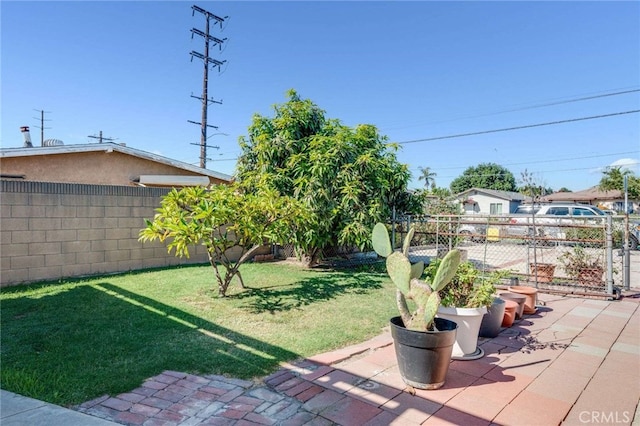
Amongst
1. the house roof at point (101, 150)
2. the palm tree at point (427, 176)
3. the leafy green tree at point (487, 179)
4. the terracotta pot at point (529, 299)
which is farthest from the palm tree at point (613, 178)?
the house roof at point (101, 150)

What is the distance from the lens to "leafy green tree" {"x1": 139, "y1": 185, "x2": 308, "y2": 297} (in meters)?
4.76

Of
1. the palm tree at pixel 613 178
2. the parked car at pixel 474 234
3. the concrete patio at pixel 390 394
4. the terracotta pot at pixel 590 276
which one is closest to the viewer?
the concrete patio at pixel 390 394

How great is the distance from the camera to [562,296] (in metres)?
6.63

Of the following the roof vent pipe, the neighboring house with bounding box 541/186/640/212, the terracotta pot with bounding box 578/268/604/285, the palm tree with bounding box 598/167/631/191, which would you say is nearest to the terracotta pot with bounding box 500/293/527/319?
the terracotta pot with bounding box 578/268/604/285

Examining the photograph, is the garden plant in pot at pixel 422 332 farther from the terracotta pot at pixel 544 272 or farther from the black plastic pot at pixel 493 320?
the terracotta pot at pixel 544 272

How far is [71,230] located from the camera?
21.7 ft

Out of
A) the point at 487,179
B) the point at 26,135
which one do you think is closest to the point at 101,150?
the point at 26,135

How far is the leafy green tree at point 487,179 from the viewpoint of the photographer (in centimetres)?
5210

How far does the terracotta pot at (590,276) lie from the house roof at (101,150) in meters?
8.60

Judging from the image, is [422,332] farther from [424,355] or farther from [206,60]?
[206,60]

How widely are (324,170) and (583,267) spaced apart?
5.73 metres

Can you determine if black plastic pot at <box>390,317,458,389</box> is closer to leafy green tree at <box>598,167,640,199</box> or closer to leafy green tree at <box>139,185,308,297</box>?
leafy green tree at <box>139,185,308,297</box>

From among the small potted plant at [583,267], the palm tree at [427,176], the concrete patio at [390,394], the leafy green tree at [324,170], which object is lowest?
the concrete patio at [390,394]

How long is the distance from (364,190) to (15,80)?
8.08 metres
